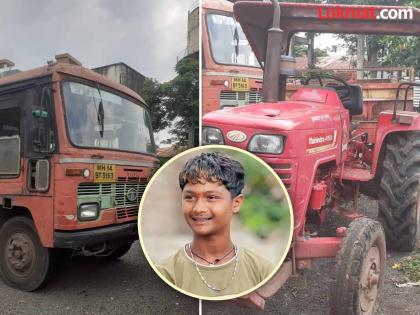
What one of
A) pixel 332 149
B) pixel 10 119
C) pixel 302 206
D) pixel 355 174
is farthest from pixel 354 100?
pixel 10 119

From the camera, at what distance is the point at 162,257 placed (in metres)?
1.55

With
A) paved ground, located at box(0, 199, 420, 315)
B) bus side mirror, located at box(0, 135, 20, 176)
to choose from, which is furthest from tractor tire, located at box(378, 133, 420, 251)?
bus side mirror, located at box(0, 135, 20, 176)

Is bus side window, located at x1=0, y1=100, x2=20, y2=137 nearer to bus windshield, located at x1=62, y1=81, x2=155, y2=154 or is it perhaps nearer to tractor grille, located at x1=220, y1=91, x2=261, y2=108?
bus windshield, located at x1=62, y1=81, x2=155, y2=154

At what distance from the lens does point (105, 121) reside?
1.71m

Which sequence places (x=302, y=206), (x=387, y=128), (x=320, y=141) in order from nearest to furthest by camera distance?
(x=302, y=206), (x=320, y=141), (x=387, y=128)

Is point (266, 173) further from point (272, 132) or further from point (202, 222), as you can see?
point (202, 222)

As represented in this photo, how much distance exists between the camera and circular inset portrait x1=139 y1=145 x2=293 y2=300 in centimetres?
143

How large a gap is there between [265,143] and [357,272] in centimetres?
72

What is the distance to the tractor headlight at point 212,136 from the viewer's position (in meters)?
1.52

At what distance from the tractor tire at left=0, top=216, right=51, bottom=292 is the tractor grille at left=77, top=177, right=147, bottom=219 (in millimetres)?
501

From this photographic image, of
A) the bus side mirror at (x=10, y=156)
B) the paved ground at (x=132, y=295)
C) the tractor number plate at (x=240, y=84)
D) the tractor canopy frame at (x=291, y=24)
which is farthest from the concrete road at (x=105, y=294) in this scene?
the tractor canopy frame at (x=291, y=24)

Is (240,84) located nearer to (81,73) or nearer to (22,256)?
(81,73)

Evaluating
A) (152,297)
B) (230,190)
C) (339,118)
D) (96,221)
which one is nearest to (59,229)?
(96,221)

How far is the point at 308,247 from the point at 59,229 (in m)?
0.99
